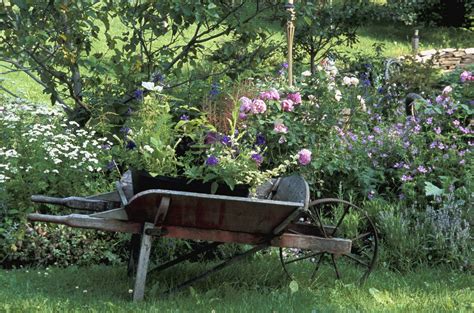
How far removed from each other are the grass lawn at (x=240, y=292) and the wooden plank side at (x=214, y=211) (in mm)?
427

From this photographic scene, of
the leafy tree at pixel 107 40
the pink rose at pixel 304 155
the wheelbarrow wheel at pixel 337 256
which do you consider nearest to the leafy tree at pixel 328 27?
the leafy tree at pixel 107 40

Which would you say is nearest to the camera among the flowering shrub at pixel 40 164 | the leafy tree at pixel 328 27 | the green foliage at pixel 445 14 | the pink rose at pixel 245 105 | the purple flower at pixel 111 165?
the pink rose at pixel 245 105

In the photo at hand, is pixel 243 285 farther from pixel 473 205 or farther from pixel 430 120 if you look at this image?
pixel 430 120

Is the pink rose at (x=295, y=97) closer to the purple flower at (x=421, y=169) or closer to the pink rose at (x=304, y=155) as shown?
the purple flower at (x=421, y=169)

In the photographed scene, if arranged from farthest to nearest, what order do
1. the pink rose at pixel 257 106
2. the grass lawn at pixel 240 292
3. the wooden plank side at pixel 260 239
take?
1. the pink rose at pixel 257 106
2. the wooden plank side at pixel 260 239
3. the grass lawn at pixel 240 292

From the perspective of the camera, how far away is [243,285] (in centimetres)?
468

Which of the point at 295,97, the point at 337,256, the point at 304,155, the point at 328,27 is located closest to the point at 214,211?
the point at 304,155

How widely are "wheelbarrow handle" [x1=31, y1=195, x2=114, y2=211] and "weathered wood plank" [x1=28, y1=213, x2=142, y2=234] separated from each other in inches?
15.8

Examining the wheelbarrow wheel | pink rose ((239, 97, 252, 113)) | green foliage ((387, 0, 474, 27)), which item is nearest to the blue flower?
pink rose ((239, 97, 252, 113))

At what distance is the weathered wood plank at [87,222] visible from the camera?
4.00 meters

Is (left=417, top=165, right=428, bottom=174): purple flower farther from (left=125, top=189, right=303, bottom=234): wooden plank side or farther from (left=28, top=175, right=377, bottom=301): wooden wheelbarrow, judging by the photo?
(left=125, top=189, right=303, bottom=234): wooden plank side

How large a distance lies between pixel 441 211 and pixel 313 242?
1602mm

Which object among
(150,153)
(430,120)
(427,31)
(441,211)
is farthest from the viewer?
(427,31)

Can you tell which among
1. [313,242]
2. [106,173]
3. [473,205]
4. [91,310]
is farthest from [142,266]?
[473,205]
